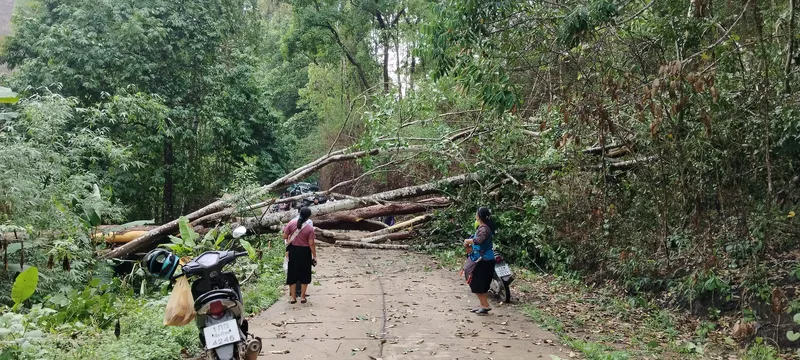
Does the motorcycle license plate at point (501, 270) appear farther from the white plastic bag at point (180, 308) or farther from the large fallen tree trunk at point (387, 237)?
the large fallen tree trunk at point (387, 237)

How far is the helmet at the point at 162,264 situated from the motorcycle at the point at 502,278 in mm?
4780

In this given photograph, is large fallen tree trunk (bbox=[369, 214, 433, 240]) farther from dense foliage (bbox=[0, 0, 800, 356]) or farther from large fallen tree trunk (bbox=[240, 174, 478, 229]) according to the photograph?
large fallen tree trunk (bbox=[240, 174, 478, 229])

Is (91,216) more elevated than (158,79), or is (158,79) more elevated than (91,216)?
(158,79)

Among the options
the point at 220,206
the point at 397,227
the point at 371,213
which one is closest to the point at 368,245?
the point at 371,213

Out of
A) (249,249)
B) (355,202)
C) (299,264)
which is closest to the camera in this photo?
(299,264)

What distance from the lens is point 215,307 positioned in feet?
14.1

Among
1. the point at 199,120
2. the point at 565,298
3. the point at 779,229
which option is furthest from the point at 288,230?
the point at 199,120

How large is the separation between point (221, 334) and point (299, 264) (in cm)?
373

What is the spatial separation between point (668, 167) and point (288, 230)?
5.05 meters

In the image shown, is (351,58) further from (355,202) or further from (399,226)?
(355,202)

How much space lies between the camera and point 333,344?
19.5ft

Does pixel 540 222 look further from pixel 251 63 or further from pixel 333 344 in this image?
pixel 251 63

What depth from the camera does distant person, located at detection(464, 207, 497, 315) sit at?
24.8 ft

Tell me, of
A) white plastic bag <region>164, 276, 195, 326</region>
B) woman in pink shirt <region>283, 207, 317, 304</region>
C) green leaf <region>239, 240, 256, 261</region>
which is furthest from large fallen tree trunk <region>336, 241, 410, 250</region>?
white plastic bag <region>164, 276, 195, 326</region>
